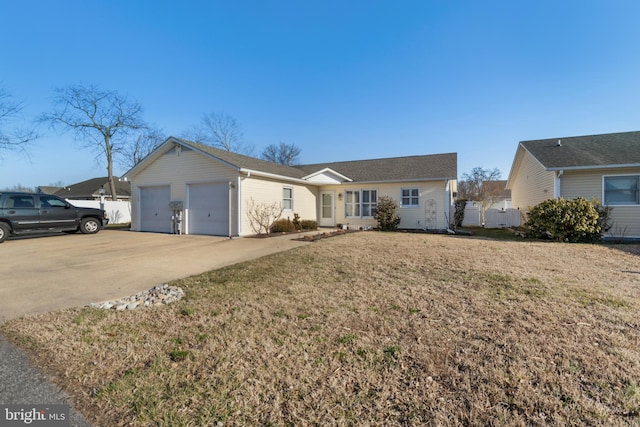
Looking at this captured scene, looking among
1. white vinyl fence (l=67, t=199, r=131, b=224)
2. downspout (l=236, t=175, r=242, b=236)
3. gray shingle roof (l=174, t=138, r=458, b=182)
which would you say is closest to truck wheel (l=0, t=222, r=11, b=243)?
gray shingle roof (l=174, t=138, r=458, b=182)

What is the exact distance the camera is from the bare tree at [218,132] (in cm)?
3366

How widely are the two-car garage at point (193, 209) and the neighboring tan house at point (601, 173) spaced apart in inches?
548

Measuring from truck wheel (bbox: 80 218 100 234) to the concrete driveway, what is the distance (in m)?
1.68

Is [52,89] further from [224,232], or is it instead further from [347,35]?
[347,35]

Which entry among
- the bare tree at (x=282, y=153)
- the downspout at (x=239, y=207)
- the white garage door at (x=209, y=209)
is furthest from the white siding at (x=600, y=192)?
the bare tree at (x=282, y=153)

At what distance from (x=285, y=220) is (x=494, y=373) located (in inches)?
465

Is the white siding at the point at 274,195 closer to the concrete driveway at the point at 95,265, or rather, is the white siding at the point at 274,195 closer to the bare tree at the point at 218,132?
the concrete driveway at the point at 95,265

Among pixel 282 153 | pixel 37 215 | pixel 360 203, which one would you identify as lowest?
pixel 37 215

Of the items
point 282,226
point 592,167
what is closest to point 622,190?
point 592,167

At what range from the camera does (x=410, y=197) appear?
14.8 meters

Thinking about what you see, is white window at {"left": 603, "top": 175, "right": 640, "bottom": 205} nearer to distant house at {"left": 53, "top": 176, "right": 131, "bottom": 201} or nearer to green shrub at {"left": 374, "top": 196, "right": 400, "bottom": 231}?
green shrub at {"left": 374, "top": 196, "right": 400, "bottom": 231}

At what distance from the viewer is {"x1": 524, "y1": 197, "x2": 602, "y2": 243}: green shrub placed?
9.74m

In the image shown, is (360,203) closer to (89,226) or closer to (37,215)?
(89,226)

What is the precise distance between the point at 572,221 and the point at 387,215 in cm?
709
